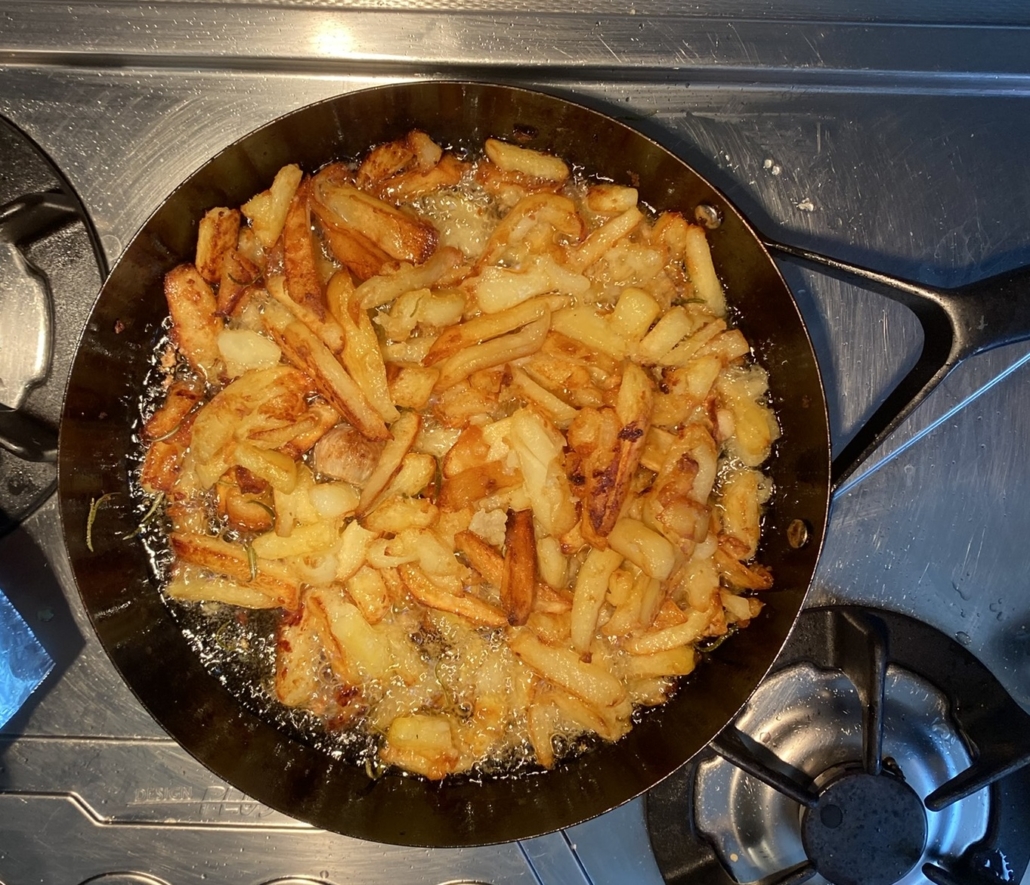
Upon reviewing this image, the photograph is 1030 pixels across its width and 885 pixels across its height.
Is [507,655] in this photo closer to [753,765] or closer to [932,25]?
[753,765]

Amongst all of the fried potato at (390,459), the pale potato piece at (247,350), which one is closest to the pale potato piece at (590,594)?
the fried potato at (390,459)

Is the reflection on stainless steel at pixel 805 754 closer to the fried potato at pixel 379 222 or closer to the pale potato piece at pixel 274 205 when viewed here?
the fried potato at pixel 379 222

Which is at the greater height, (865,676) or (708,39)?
(708,39)

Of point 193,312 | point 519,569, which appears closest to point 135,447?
point 193,312

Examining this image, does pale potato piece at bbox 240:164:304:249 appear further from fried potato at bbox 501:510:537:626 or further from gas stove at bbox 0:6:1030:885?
fried potato at bbox 501:510:537:626

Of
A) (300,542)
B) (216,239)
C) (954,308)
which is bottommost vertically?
(300,542)

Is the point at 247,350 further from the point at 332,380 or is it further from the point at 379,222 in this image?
the point at 379,222

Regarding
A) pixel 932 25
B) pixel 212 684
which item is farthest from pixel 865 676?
pixel 932 25
